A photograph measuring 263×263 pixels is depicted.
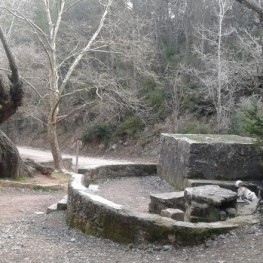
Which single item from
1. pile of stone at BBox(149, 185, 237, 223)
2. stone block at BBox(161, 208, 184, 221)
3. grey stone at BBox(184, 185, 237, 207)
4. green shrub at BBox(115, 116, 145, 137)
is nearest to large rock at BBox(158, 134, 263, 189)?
grey stone at BBox(184, 185, 237, 207)

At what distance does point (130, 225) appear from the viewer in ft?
23.4

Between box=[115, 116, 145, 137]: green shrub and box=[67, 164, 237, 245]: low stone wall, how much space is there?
2151cm

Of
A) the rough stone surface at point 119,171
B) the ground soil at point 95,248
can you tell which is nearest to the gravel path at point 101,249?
the ground soil at point 95,248

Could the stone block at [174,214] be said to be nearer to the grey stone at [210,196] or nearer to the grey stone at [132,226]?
the grey stone at [210,196]

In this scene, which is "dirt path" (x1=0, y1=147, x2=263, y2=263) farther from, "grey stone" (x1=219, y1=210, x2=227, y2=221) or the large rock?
the large rock

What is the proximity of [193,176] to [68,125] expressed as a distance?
2559 centimetres

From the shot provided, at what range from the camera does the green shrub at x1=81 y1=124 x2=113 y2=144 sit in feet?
102

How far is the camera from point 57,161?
18.5 meters

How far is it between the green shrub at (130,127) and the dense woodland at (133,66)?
7cm

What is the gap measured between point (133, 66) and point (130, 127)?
445cm

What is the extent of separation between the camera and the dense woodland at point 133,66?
60.5 ft

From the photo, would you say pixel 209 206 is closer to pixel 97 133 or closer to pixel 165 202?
pixel 165 202

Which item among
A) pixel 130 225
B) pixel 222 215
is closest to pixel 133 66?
pixel 222 215

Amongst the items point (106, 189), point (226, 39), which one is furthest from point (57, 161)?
point (226, 39)
